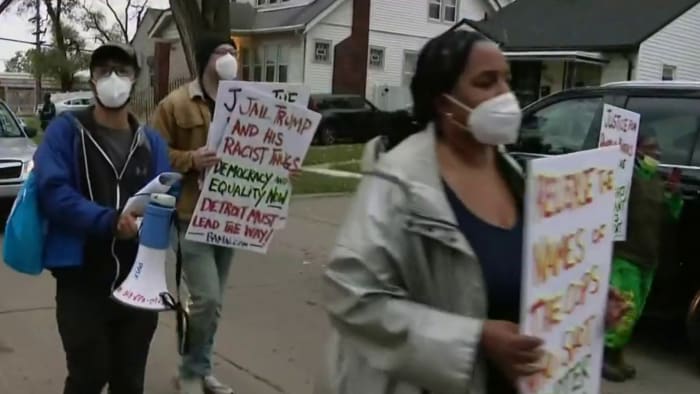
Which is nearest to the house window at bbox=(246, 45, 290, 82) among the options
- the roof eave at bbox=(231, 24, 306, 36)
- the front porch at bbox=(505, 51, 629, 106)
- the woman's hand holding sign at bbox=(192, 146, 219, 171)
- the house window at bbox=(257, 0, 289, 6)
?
the roof eave at bbox=(231, 24, 306, 36)

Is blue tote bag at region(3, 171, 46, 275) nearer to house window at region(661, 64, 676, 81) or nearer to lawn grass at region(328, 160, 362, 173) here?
lawn grass at region(328, 160, 362, 173)

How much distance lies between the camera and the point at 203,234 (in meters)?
4.43

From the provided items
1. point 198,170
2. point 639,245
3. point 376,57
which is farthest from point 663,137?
point 376,57

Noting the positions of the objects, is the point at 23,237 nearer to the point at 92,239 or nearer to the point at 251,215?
the point at 92,239

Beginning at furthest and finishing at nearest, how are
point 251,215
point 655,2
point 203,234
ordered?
point 655,2
point 251,215
point 203,234

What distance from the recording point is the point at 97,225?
325 cm

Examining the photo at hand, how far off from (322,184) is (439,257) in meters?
12.4

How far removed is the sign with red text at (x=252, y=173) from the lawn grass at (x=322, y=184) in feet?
27.5

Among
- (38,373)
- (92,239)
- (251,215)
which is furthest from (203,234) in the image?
(38,373)

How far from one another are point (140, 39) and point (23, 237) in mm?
46721

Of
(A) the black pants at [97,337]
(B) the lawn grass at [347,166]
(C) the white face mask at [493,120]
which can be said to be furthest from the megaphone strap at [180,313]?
(B) the lawn grass at [347,166]

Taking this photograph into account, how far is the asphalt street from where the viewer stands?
5.17m

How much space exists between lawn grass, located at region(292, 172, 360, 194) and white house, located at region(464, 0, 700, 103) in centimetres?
1076

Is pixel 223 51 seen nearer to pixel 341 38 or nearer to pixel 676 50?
pixel 676 50
